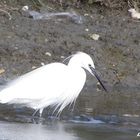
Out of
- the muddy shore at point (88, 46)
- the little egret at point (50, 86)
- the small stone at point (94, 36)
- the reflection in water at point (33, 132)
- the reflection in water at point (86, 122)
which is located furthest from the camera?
the small stone at point (94, 36)

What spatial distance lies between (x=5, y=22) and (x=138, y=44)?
2331 millimetres

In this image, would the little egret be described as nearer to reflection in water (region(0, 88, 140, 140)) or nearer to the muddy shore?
reflection in water (region(0, 88, 140, 140))

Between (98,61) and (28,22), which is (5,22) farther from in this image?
(98,61)

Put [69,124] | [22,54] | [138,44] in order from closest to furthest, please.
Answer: [69,124] → [22,54] → [138,44]

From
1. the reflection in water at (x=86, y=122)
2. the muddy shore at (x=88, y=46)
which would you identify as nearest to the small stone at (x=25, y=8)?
the muddy shore at (x=88, y=46)

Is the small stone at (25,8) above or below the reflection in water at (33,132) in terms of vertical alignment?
above

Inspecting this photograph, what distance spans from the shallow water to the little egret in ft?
→ 2.48

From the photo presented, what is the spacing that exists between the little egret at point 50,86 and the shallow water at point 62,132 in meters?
0.76

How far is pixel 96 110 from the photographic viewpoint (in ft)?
31.4

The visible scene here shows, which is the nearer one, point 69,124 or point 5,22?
point 69,124

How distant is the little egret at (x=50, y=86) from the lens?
9491mm

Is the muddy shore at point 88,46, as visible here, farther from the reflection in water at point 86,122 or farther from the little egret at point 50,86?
the little egret at point 50,86

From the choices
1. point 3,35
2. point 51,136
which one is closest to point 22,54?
point 3,35

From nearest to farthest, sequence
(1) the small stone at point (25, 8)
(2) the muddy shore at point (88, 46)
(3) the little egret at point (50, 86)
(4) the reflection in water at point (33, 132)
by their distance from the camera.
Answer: (4) the reflection in water at point (33, 132) < (3) the little egret at point (50, 86) < (2) the muddy shore at point (88, 46) < (1) the small stone at point (25, 8)
